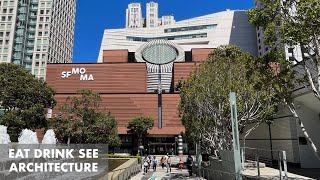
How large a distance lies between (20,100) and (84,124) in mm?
15337

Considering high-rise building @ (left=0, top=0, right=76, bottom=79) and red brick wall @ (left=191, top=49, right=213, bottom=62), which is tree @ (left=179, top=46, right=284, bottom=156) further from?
high-rise building @ (left=0, top=0, right=76, bottom=79)

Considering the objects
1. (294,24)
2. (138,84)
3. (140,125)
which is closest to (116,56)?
(138,84)

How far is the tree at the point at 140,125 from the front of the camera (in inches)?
2481

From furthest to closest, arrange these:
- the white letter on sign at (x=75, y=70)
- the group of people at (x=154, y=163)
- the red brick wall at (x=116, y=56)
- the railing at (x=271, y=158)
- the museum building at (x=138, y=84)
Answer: the red brick wall at (x=116, y=56)
the white letter on sign at (x=75, y=70)
the museum building at (x=138, y=84)
the group of people at (x=154, y=163)
the railing at (x=271, y=158)

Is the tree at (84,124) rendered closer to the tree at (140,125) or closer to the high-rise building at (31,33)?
the tree at (140,125)

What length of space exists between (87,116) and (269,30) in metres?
29.9

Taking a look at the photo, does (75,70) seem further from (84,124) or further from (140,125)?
(84,124)

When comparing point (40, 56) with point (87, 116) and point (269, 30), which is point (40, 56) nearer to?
point (87, 116)

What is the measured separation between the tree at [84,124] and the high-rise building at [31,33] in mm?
72445

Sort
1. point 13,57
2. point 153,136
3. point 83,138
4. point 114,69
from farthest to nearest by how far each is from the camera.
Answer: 1. point 13,57
2. point 114,69
3. point 153,136
4. point 83,138

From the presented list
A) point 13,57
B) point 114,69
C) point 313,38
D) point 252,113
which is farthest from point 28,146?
point 13,57

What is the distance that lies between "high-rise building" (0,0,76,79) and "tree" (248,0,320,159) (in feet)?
338

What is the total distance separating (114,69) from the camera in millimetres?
81000

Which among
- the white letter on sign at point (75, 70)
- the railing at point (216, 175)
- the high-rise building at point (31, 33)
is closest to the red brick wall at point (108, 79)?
the white letter on sign at point (75, 70)
